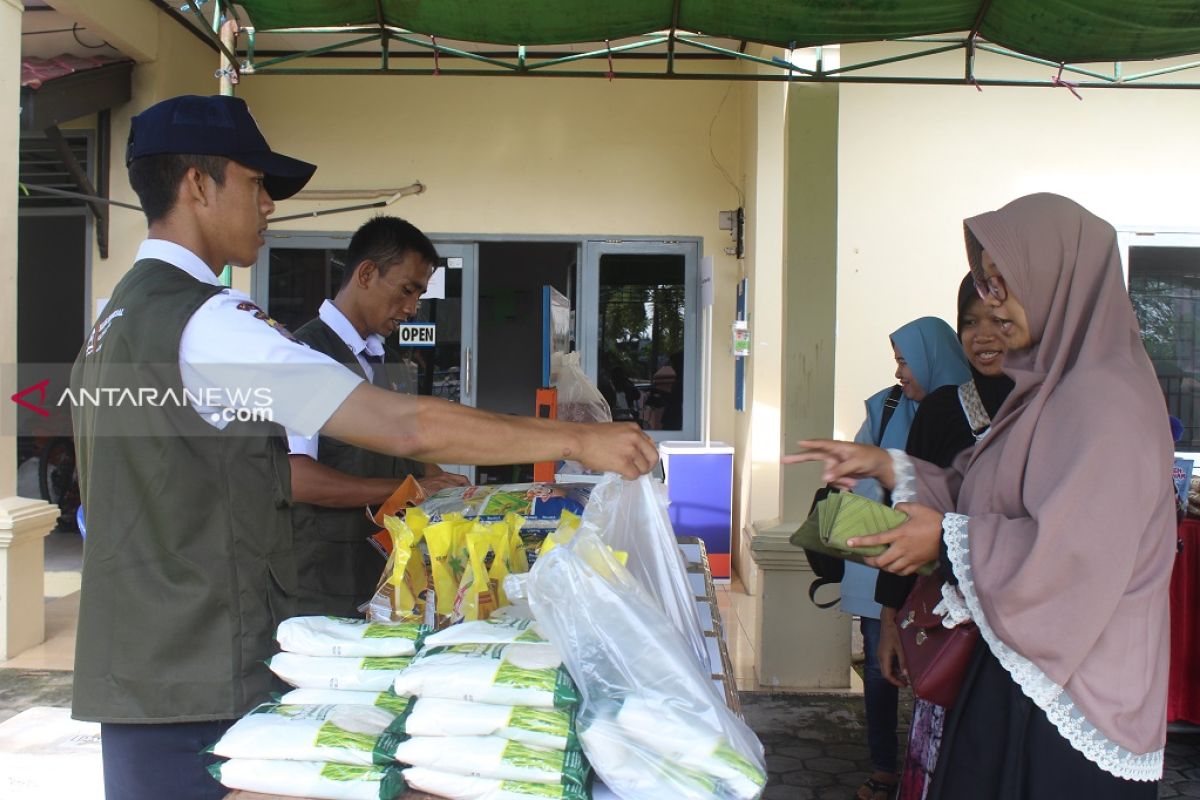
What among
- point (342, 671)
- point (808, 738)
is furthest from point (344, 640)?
point (808, 738)

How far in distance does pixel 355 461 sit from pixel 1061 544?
1.67m

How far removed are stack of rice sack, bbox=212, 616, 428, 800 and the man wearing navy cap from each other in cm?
16

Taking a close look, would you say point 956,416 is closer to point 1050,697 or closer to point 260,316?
point 1050,697

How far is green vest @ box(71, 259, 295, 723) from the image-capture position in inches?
58.6

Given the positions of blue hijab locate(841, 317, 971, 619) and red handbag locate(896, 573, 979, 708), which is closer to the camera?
red handbag locate(896, 573, 979, 708)

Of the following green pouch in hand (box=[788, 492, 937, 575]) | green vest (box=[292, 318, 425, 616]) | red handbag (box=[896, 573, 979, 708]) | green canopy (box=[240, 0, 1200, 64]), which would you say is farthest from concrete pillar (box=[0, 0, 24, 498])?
red handbag (box=[896, 573, 979, 708])

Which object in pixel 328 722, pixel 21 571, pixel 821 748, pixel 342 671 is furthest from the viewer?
pixel 21 571

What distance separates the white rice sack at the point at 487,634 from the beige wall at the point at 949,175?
16.8 feet

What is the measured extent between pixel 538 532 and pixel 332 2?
2.38 m

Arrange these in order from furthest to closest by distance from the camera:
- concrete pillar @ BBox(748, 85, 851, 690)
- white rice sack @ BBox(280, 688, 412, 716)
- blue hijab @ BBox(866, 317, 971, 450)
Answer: concrete pillar @ BBox(748, 85, 851, 690) → blue hijab @ BBox(866, 317, 971, 450) → white rice sack @ BBox(280, 688, 412, 716)

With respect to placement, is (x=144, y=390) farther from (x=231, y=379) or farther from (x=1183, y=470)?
(x=1183, y=470)

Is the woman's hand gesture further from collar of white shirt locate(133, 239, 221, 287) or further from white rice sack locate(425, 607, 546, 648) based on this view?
collar of white shirt locate(133, 239, 221, 287)

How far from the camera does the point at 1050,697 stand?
163 centimetres

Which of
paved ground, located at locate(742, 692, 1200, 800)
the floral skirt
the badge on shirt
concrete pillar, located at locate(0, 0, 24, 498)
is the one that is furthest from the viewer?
concrete pillar, located at locate(0, 0, 24, 498)
